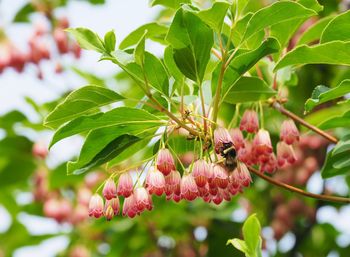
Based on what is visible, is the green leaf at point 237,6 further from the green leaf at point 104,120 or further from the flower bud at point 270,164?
the flower bud at point 270,164

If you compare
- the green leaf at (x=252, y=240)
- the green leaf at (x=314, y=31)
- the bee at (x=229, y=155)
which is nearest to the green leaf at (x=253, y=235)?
the green leaf at (x=252, y=240)

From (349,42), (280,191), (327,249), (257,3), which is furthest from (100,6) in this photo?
(349,42)

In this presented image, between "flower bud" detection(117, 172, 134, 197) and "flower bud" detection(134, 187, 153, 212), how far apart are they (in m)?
0.02

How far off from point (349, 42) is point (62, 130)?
2.51ft

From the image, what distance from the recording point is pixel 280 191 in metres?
4.18

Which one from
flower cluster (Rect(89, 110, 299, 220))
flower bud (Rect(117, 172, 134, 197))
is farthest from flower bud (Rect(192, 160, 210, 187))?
flower bud (Rect(117, 172, 134, 197))

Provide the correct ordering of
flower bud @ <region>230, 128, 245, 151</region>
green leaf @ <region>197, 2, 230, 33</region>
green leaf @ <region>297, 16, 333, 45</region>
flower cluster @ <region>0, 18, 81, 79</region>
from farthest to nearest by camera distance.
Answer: flower cluster @ <region>0, 18, 81, 79</region>, green leaf @ <region>297, 16, 333, 45</region>, flower bud @ <region>230, 128, 245, 151</region>, green leaf @ <region>197, 2, 230, 33</region>

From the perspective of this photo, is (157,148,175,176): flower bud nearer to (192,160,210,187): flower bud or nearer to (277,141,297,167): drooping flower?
(192,160,210,187): flower bud

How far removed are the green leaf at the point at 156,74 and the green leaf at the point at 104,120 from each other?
89 mm

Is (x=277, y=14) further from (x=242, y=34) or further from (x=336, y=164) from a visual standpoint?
(x=336, y=164)

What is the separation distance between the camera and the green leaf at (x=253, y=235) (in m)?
1.80

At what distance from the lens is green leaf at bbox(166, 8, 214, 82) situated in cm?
165

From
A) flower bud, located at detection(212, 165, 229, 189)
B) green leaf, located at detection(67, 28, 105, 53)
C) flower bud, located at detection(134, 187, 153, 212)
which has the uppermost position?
green leaf, located at detection(67, 28, 105, 53)

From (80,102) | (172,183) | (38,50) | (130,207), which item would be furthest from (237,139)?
(38,50)
